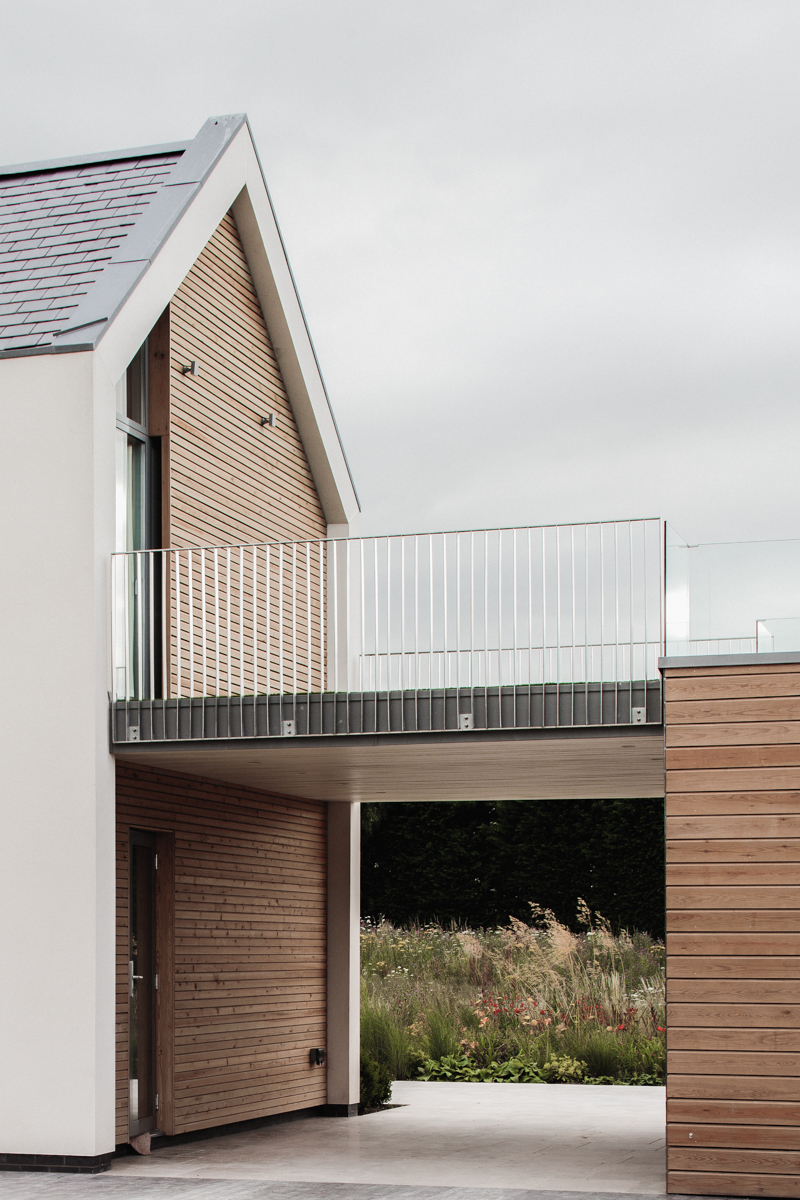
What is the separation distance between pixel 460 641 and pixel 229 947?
11.8 feet

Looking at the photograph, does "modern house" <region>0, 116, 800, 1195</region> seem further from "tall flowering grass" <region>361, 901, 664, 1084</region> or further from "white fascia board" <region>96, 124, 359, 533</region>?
"tall flowering grass" <region>361, 901, 664, 1084</region>

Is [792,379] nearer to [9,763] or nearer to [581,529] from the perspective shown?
[581,529]

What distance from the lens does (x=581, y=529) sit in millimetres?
9586

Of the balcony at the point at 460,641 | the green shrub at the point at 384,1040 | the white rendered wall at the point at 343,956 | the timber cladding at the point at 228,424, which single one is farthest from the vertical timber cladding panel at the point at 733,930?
the green shrub at the point at 384,1040

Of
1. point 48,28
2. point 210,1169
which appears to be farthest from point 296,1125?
point 48,28

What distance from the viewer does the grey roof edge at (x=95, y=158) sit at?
1234 centimetres

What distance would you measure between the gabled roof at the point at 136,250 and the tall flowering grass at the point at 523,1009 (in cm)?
638

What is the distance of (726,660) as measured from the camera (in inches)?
330

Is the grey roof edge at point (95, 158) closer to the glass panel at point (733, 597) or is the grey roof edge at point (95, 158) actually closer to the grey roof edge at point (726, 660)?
the glass panel at point (733, 597)

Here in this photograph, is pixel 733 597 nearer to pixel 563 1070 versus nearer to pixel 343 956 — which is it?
pixel 343 956

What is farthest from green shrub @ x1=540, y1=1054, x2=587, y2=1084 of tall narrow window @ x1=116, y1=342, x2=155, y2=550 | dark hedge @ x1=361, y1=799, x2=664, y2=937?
tall narrow window @ x1=116, y1=342, x2=155, y2=550

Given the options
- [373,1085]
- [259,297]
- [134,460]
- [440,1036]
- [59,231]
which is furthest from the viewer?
[440,1036]

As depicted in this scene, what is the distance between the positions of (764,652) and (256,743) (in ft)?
11.1

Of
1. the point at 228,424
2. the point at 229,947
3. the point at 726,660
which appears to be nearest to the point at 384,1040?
the point at 229,947
